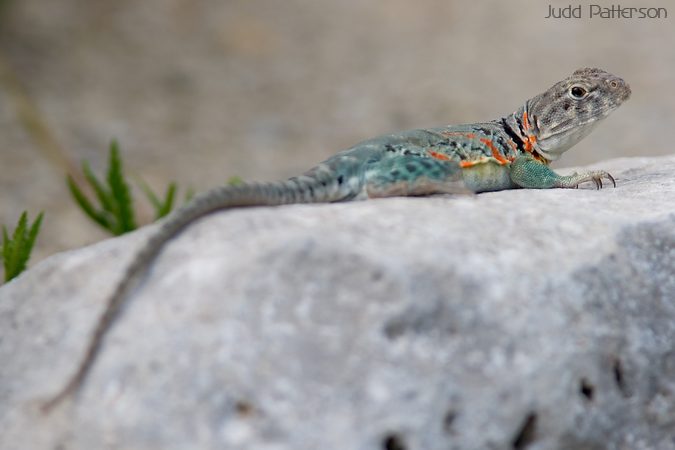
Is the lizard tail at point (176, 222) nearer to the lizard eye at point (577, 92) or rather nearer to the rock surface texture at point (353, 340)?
the rock surface texture at point (353, 340)

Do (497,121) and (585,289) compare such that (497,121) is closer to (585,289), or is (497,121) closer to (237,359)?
(585,289)

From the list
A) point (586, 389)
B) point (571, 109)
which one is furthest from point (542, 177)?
point (586, 389)

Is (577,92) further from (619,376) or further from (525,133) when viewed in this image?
(619,376)

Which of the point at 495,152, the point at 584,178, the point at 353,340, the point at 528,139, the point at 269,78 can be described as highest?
the point at 269,78

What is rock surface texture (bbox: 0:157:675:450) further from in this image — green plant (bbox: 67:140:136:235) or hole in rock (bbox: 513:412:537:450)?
green plant (bbox: 67:140:136:235)

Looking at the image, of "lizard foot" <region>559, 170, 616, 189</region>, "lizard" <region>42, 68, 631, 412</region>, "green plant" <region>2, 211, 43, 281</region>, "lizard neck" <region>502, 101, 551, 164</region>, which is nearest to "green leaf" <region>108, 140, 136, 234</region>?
"green plant" <region>2, 211, 43, 281</region>

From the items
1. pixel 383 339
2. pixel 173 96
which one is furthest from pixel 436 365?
pixel 173 96
